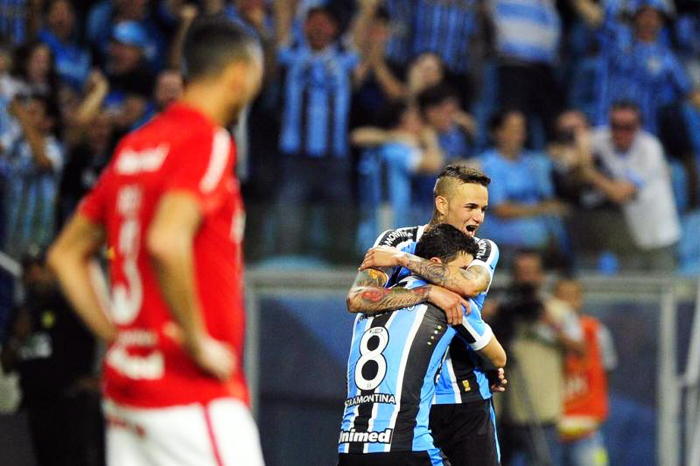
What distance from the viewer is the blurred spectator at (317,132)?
11102 millimetres

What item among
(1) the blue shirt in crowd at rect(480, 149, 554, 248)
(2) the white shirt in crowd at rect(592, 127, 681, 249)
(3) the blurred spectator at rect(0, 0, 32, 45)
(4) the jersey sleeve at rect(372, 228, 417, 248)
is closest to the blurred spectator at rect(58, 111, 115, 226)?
(3) the blurred spectator at rect(0, 0, 32, 45)

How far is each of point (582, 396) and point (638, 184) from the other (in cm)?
209

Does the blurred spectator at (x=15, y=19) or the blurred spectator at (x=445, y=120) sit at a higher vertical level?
the blurred spectator at (x=15, y=19)

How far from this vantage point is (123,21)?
12.4 meters

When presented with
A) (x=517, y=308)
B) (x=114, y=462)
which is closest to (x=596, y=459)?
(x=517, y=308)

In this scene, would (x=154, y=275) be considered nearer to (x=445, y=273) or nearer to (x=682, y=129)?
(x=445, y=273)

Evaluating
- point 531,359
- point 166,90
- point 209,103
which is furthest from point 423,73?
point 209,103

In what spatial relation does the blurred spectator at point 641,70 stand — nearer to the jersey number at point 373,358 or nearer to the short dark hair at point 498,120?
the short dark hair at point 498,120

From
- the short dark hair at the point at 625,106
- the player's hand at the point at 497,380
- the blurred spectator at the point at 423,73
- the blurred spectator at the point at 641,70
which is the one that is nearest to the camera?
the player's hand at the point at 497,380

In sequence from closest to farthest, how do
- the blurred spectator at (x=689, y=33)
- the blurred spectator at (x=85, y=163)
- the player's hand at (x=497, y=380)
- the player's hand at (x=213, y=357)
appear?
the player's hand at (x=213, y=357) → the player's hand at (x=497, y=380) → the blurred spectator at (x=85, y=163) → the blurred spectator at (x=689, y=33)

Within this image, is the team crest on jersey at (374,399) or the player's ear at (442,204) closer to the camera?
the team crest on jersey at (374,399)

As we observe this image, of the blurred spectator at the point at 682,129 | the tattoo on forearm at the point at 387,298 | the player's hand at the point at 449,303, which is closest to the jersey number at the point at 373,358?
the tattoo on forearm at the point at 387,298

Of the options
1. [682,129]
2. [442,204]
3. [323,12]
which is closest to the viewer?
[442,204]

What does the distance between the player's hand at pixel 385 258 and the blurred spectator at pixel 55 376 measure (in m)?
4.54
